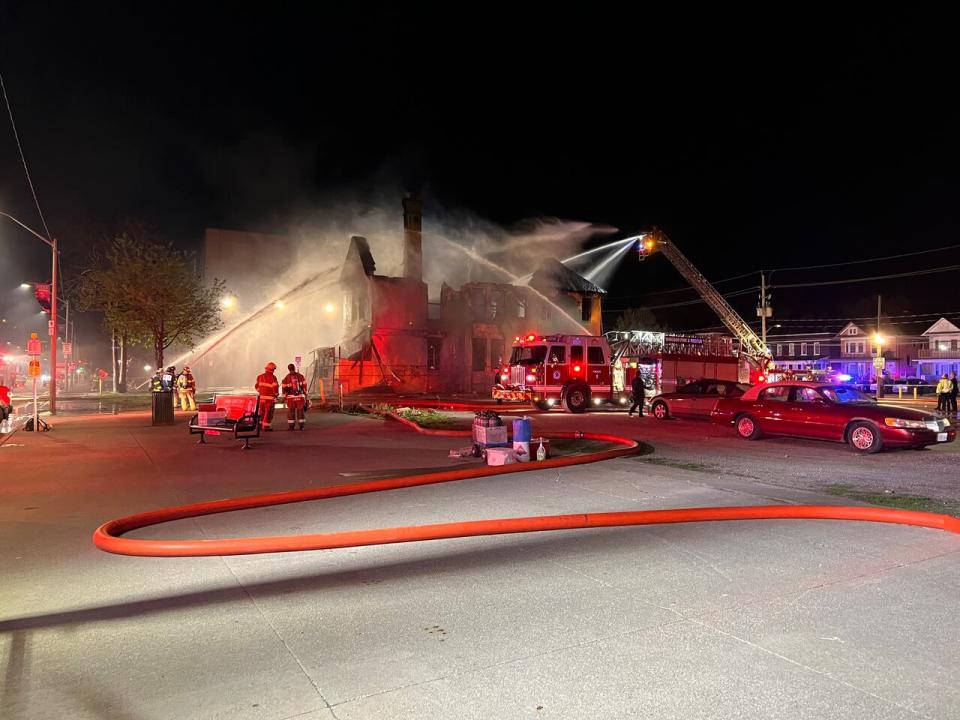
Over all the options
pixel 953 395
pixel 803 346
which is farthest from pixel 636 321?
pixel 953 395

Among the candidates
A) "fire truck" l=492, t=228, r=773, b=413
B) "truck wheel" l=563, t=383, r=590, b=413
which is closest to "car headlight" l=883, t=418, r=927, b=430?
"fire truck" l=492, t=228, r=773, b=413

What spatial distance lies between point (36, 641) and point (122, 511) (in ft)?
12.2

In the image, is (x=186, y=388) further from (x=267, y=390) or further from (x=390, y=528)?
(x=390, y=528)

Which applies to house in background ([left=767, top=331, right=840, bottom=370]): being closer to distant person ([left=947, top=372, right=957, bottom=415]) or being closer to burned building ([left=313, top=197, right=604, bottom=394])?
burned building ([left=313, top=197, right=604, bottom=394])

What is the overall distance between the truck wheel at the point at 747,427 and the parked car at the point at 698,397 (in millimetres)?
3672

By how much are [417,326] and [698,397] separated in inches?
802

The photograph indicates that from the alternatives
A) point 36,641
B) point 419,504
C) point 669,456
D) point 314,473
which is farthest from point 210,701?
point 669,456

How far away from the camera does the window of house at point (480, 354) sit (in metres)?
37.8

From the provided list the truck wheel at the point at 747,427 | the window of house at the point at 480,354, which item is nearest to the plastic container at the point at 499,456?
the truck wheel at the point at 747,427

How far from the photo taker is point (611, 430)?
1617 centimetres

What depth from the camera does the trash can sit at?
17.0 metres

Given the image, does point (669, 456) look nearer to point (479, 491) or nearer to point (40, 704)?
point (479, 491)

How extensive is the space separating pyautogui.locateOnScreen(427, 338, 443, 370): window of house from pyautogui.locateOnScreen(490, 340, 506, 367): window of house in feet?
10.2

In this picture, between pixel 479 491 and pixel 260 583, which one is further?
pixel 479 491
